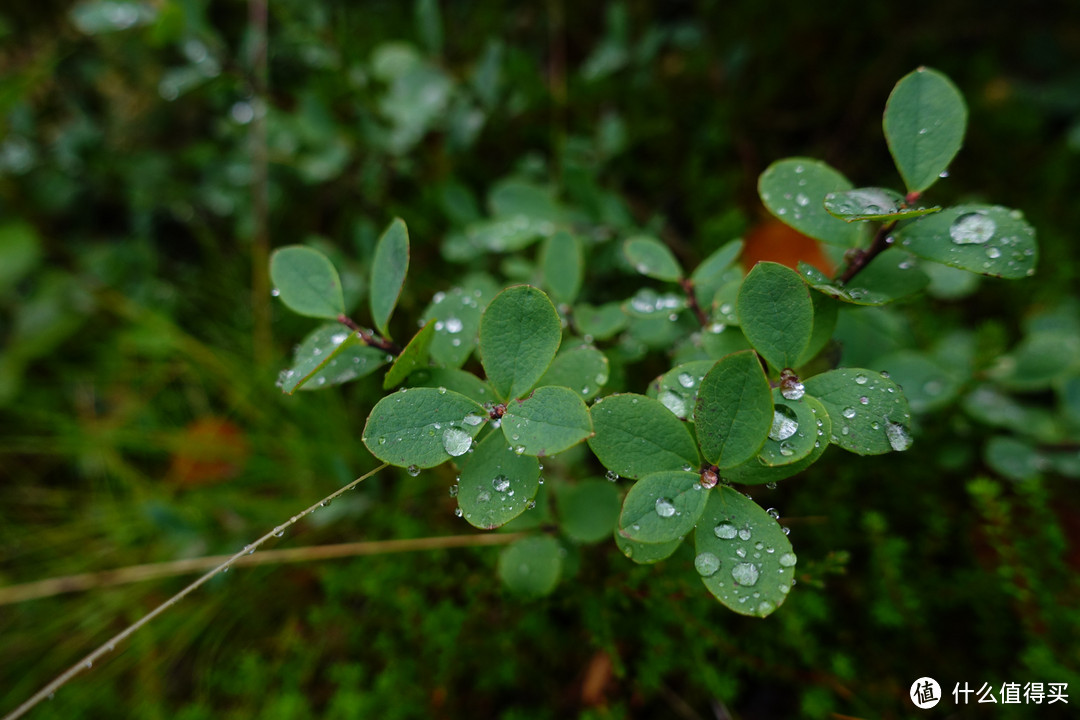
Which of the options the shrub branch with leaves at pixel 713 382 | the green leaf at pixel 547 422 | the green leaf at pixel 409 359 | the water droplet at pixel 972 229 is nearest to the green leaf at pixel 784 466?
the shrub branch with leaves at pixel 713 382

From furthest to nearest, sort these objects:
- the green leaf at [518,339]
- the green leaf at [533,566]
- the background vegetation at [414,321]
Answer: the background vegetation at [414,321] < the green leaf at [533,566] < the green leaf at [518,339]

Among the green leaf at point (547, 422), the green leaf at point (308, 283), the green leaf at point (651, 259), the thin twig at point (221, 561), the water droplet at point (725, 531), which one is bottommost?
the thin twig at point (221, 561)

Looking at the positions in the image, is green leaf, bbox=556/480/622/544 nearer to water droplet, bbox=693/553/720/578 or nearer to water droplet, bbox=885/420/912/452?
water droplet, bbox=693/553/720/578

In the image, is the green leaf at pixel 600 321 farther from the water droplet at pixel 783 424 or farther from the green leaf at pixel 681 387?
the water droplet at pixel 783 424

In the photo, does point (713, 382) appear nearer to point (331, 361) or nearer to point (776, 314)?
point (776, 314)

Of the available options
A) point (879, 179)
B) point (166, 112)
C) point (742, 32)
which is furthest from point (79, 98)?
point (879, 179)

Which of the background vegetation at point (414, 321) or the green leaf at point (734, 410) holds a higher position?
the green leaf at point (734, 410)

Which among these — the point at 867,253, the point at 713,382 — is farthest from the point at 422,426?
the point at 867,253

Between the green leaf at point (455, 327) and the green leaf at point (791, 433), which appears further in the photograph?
the green leaf at point (455, 327)
